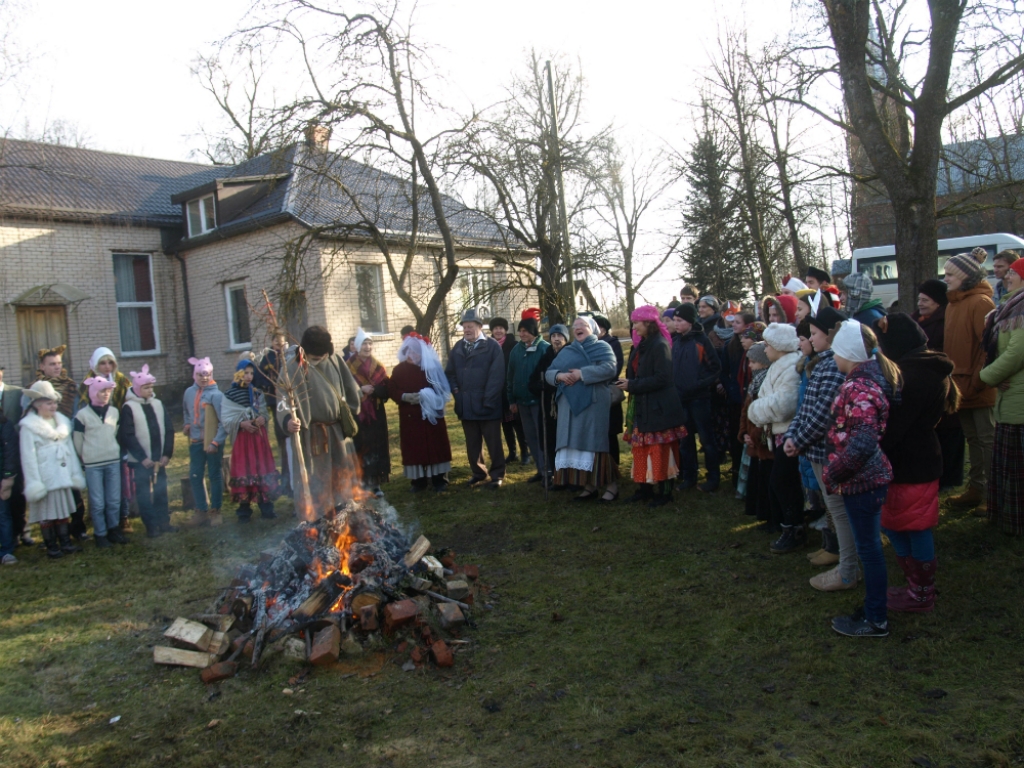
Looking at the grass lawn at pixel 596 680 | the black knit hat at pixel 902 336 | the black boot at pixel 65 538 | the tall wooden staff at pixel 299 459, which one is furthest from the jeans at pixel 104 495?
the black knit hat at pixel 902 336

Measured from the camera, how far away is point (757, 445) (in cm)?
596

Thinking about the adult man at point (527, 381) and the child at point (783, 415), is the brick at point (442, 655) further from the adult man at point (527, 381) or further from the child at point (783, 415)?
the adult man at point (527, 381)

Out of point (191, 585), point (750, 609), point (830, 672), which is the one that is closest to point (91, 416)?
point (191, 585)

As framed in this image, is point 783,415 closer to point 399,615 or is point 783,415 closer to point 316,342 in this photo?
point 399,615

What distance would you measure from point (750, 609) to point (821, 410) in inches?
54.6

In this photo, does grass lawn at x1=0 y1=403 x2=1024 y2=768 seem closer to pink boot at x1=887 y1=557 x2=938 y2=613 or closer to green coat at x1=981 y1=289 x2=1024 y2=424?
pink boot at x1=887 y1=557 x2=938 y2=613

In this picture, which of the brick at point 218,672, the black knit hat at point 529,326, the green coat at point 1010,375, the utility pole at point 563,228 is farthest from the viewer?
the utility pole at point 563,228

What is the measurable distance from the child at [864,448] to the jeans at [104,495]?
6735mm

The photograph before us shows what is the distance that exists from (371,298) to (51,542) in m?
13.2

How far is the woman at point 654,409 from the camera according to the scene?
708 cm

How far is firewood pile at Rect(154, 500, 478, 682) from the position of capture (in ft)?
14.5

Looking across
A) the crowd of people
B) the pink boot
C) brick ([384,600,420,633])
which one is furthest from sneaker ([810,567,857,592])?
brick ([384,600,420,633])

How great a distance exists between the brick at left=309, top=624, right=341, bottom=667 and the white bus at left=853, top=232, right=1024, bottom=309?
1610 centimetres

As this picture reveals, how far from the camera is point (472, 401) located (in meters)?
8.56
